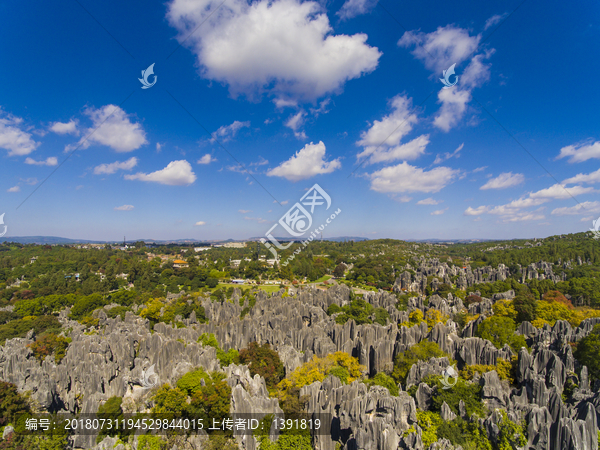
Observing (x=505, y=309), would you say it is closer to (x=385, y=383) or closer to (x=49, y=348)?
(x=385, y=383)

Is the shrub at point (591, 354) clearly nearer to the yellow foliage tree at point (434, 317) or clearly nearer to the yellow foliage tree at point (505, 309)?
the yellow foliage tree at point (505, 309)

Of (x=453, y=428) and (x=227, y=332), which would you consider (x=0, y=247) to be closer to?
(x=227, y=332)

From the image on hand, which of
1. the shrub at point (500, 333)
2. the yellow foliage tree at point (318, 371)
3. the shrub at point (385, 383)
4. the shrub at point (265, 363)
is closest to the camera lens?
the shrub at point (385, 383)

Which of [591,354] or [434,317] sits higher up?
[591,354]

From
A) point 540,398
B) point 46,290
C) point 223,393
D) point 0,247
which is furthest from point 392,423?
point 0,247

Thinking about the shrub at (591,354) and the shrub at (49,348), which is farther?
the shrub at (49,348)

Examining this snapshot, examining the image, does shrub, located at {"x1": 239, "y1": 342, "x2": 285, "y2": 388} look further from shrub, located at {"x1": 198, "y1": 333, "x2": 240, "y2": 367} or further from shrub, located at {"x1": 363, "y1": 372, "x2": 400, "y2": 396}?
shrub, located at {"x1": 363, "y1": 372, "x2": 400, "y2": 396}

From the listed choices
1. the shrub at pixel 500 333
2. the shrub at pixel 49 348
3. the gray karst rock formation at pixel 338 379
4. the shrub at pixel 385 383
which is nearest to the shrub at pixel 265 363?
the gray karst rock formation at pixel 338 379

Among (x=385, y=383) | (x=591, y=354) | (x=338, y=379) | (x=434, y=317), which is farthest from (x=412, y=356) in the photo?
(x=434, y=317)
